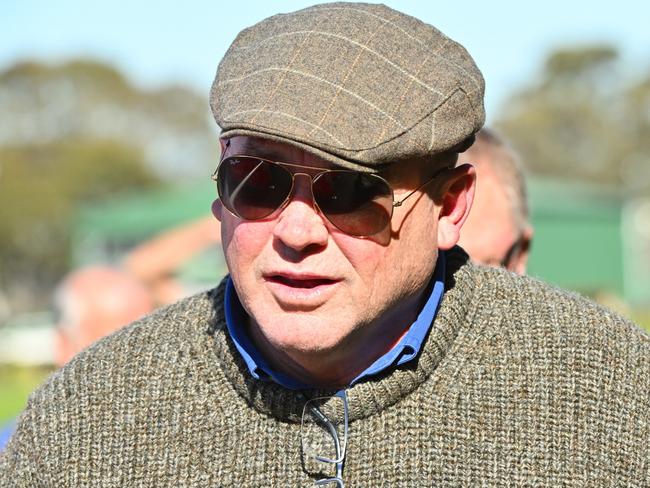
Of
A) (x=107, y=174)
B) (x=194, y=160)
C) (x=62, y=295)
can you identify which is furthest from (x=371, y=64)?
(x=194, y=160)

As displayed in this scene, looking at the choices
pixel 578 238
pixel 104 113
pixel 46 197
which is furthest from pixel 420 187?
pixel 104 113

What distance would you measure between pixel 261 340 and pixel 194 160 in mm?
54650

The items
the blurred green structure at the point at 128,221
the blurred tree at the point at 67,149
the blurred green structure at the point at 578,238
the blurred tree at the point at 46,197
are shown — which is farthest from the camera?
the blurred tree at the point at 67,149

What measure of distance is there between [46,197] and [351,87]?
143ft

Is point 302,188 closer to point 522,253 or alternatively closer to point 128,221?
point 522,253

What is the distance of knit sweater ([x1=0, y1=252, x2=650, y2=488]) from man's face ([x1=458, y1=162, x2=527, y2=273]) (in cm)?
116

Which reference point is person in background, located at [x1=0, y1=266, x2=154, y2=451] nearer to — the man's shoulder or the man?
the man

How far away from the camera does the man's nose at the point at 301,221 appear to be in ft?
7.36

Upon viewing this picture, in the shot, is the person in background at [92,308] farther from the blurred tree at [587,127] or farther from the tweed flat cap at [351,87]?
the blurred tree at [587,127]

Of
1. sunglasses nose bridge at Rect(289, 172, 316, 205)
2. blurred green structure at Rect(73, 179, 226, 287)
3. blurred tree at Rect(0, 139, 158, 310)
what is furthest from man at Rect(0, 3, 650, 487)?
blurred tree at Rect(0, 139, 158, 310)

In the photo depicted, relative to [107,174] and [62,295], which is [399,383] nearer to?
[62,295]

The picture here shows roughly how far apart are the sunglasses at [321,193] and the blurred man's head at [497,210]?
4.87 feet

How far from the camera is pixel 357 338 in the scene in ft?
7.76

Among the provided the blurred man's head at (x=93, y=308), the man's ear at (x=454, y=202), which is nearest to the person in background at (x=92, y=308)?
the blurred man's head at (x=93, y=308)
